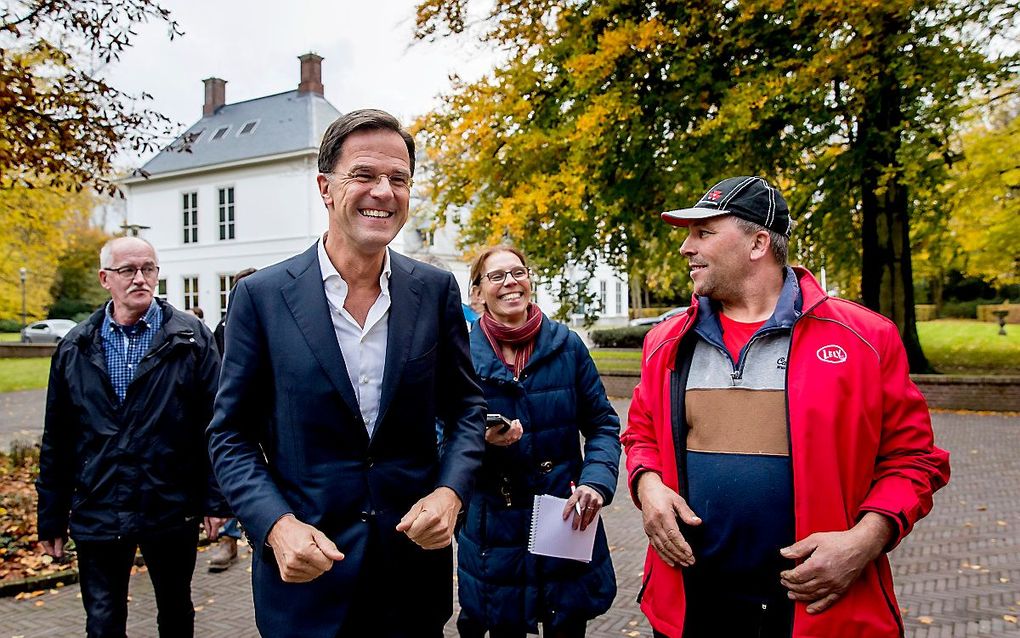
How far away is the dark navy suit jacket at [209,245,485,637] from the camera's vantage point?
6.52ft

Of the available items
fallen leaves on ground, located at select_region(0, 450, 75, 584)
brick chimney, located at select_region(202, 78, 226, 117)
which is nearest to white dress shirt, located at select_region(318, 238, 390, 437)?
fallen leaves on ground, located at select_region(0, 450, 75, 584)

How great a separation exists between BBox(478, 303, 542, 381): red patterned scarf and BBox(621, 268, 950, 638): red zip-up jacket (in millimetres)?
1381

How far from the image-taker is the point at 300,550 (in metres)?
1.83

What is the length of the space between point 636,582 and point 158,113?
20.3 feet

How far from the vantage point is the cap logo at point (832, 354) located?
2.27 m

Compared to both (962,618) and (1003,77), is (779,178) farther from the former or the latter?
(962,618)

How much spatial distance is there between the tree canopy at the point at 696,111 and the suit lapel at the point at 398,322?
10.0 meters

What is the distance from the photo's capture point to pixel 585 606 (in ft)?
10.7

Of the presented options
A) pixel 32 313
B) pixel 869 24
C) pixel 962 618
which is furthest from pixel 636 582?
pixel 32 313

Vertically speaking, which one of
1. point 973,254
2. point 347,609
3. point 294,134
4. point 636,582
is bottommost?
point 636,582

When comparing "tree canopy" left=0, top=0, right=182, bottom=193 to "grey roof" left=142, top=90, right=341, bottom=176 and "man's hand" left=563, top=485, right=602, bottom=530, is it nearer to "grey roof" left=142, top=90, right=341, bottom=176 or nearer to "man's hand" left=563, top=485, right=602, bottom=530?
"man's hand" left=563, top=485, right=602, bottom=530

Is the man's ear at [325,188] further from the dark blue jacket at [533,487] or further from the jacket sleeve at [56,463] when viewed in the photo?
the jacket sleeve at [56,463]

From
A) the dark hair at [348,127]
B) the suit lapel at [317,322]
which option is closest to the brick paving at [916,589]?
the suit lapel at [317,322]

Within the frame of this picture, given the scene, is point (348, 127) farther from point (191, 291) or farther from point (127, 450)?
point (191, 291)
